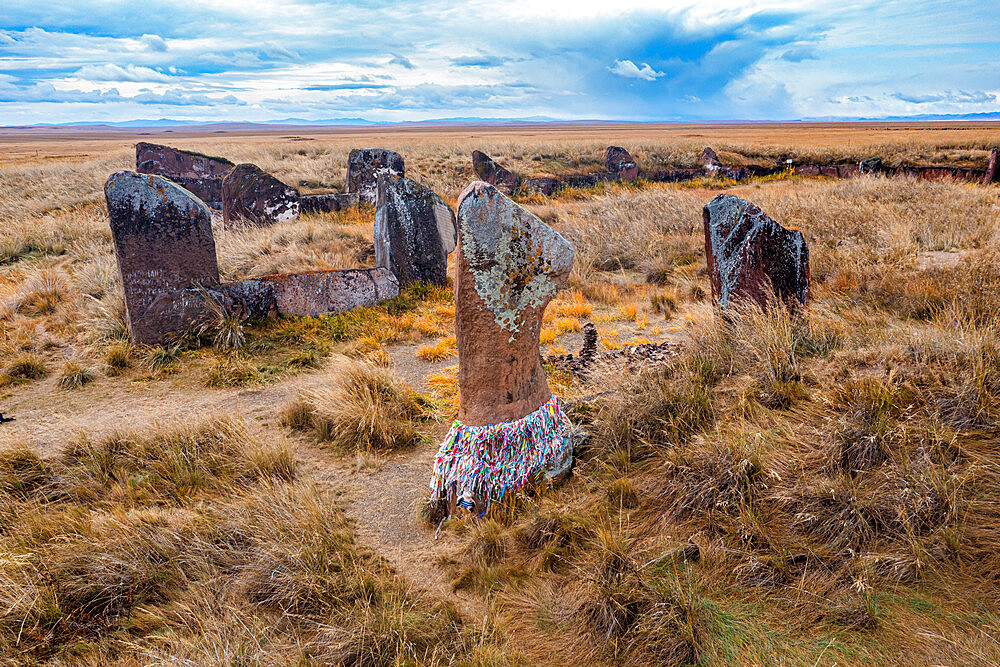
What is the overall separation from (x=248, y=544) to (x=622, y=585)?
80.8 inches

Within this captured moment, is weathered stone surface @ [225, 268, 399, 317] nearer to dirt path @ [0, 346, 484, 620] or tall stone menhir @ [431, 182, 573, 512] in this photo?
dirt path @ [0, 346, 484, 620]

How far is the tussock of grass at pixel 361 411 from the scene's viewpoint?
14.1 feet

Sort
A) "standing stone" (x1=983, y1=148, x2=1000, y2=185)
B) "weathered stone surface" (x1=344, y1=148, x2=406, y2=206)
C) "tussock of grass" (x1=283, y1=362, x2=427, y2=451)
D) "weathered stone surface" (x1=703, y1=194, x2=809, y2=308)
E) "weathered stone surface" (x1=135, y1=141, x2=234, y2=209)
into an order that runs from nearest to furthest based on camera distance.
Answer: "tussock of grass" (x1=283, y1=362, x2=427, y2=451), "weathered stone surface" (x1=703, y1=194, x2=809, y2=308), "weathered stone surface" (x1=135, y1=141, x2=234, y2=209), "weathered stone surface" (x1=344, y1=148, x2=406, y2=206), "standing stone" (x1=983, y1=148, x2=1000, y2=185)

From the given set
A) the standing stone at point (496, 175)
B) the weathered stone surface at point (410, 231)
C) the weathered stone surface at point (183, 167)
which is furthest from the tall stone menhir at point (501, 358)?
the standing stone at point (496, 175)

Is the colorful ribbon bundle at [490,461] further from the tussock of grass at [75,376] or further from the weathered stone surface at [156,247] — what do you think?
the weathered stone surface at [156,247]

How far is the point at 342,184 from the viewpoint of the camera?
67.7ft

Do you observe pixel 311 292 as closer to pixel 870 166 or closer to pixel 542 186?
pixel 542 186

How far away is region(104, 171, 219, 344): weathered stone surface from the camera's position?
20.0ft

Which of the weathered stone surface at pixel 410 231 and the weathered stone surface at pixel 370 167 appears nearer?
the weathered stone surface at pixel 410 231

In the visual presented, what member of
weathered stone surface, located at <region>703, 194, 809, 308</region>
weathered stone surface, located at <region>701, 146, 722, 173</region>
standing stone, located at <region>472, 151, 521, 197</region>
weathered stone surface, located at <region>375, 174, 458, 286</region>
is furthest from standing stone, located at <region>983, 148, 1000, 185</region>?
weathered stone surface, located at <region>375, 174, 458, 286</region>

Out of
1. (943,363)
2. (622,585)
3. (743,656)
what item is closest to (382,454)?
(622,585)

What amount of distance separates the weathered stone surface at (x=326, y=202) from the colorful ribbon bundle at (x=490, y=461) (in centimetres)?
1166

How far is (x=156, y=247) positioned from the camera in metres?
6.33

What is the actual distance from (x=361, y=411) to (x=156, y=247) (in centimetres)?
392
